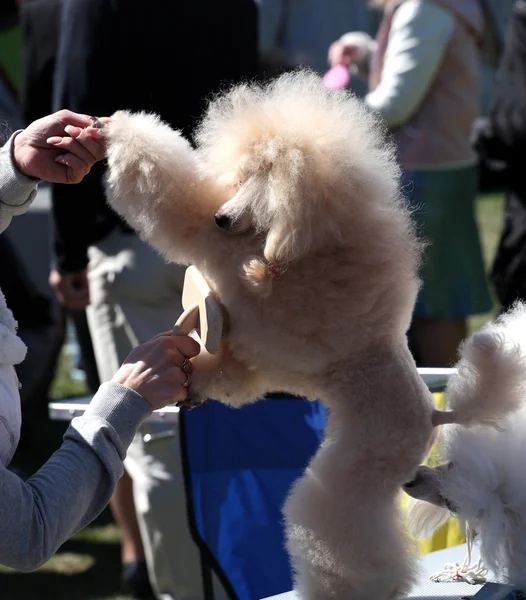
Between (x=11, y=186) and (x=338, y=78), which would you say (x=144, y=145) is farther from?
(x=338, y=78)

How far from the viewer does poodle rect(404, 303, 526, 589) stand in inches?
44.9

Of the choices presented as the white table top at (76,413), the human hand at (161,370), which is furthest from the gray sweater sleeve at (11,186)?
the white table top at (76,413)

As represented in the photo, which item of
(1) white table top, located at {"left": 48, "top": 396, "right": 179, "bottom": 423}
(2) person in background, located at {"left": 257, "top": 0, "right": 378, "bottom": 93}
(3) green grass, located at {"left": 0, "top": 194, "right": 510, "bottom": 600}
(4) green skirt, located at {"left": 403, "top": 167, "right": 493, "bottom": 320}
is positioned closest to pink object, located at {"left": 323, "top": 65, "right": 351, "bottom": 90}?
(4) green skirt, located at {"left": 403, "top": 167, "right": 493, "bottom": 320}

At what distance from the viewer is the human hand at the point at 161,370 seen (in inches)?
44.7

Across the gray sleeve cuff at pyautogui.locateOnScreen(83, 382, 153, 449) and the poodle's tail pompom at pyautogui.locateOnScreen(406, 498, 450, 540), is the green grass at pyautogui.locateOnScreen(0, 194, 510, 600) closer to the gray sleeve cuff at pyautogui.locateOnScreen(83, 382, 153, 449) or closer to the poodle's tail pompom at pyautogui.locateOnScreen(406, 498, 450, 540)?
the poodle's tail pompom at pyautogui.locateOnScreen(406, 498, 450, 540)

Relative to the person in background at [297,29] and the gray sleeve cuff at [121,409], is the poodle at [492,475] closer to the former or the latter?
the gray sleeve cuff at [121,409]

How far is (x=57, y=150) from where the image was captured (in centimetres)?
124

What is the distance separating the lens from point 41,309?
3359 mm

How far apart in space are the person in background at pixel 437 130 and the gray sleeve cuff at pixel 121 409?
1544 millimetres

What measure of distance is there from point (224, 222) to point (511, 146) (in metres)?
2.00

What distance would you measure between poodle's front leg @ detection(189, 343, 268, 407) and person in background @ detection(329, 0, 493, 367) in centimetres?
144

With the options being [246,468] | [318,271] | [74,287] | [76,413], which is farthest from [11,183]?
[74,287]

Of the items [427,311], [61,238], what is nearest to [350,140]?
[61,238]

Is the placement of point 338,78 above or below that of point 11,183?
below
